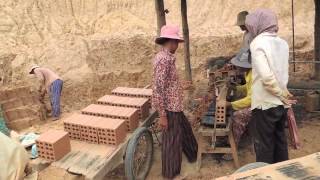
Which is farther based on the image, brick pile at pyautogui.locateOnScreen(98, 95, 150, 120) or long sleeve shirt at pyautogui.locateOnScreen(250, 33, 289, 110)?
brick pile at pyautogui.locateOnScreen(98, 95, 150, 120)

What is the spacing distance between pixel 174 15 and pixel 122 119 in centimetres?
990

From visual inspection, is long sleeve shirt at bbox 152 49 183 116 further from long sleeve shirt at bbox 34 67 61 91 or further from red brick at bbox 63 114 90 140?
long sleeve shirt at bbox 34 67 61 91

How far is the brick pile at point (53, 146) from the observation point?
3750 millimetres

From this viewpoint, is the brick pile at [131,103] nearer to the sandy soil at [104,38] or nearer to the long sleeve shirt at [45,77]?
the sandy soil at [104,38]

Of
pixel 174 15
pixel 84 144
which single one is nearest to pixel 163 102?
pixel 84 144

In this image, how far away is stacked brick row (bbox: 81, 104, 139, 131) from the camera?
14.4ft

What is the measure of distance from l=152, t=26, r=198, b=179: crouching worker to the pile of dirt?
195 inches

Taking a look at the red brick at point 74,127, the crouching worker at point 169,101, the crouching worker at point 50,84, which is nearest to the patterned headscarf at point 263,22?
the crouching worker at point 169,101

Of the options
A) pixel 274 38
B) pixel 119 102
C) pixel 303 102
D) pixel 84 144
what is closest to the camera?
pixel 274 38

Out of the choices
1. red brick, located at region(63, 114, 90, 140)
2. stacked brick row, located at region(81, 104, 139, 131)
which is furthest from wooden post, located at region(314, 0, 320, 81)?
red brick, located at region(63, 114, 90, 140)

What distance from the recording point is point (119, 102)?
485cm

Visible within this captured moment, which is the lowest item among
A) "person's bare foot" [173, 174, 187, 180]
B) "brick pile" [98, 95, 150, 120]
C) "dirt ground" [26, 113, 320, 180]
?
"person's bare foot" [173, 174, 187, 180]

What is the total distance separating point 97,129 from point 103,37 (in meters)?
9.13

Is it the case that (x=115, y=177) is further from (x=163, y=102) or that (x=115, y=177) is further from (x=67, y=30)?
(x=67, y=30)
